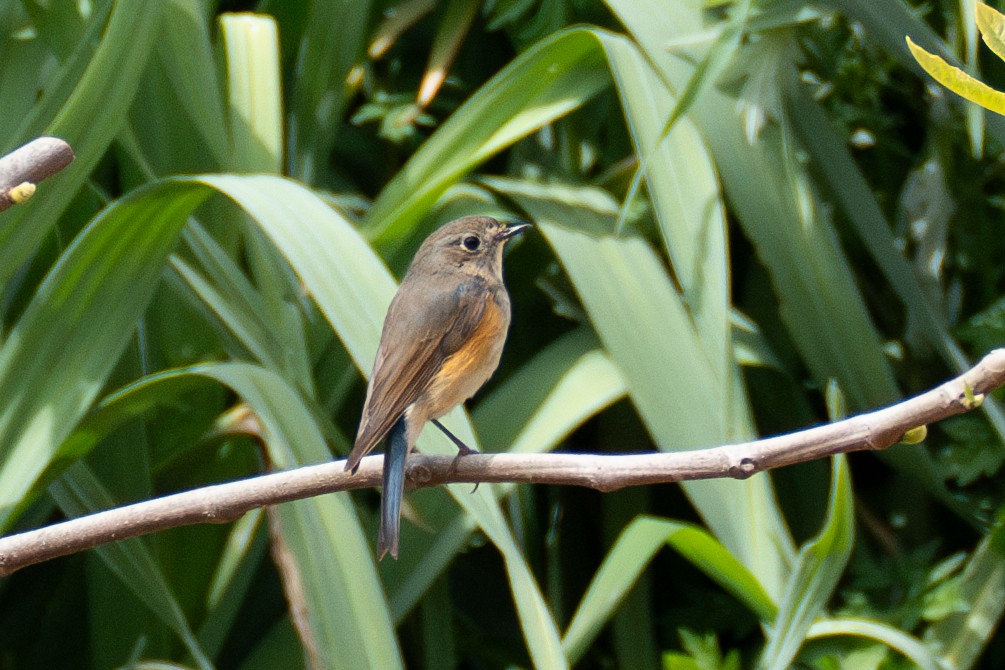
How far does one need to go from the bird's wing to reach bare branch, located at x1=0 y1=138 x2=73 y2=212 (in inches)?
21.4

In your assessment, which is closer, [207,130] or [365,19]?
[207,130]

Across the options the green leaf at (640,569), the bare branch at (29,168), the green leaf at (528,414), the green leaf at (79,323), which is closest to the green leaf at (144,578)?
the green leaf at (79,323)

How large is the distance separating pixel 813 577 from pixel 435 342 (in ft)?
2.37

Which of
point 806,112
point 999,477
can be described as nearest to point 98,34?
point 806,112

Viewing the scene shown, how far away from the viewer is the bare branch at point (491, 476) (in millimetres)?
1145

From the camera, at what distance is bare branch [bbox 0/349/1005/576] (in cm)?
114

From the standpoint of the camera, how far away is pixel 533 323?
2646 mm

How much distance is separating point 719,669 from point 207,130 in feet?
4.41

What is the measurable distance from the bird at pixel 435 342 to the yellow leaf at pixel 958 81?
0.93 metres

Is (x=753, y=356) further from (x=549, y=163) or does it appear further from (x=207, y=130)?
(x=207, y=130)

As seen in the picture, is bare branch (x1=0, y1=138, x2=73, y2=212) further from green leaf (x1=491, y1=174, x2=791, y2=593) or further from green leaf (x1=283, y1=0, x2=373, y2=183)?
green leaf (x1=283, y1=0, x2=373, y2=183)

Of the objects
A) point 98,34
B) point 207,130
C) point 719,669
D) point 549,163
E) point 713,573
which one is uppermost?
point 98,34

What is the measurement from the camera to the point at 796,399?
2.41 m

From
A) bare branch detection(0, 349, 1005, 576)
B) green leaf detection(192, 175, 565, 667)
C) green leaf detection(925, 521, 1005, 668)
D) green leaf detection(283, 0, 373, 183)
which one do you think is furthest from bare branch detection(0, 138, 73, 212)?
A: green leaf detection(925, 521, 1005, 668)
